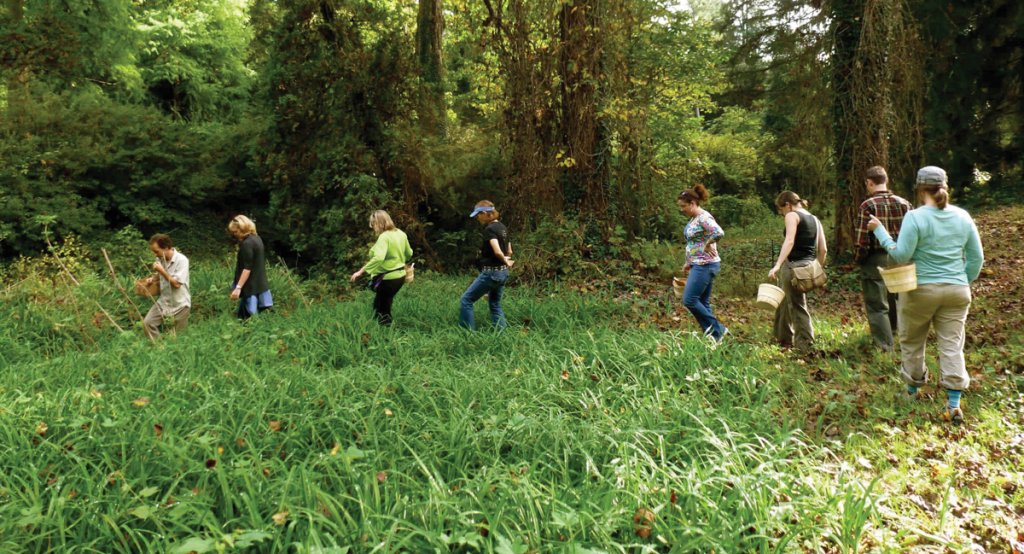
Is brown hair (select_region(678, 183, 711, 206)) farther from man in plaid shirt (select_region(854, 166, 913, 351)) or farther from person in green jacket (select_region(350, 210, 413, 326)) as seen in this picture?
person in green jacket (select_region(350, 210, 413, 326))

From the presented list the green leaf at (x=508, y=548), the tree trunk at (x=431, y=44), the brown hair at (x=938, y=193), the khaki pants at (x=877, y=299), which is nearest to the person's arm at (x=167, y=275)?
the green leaf at (x=508, y=548)

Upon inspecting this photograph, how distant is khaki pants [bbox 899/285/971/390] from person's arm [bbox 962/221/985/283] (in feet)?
0.42

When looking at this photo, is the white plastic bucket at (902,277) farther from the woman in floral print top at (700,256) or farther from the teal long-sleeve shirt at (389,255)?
the teal long-sleeve shirt at (389,255)

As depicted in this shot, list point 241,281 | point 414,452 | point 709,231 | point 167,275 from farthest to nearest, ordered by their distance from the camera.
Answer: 1. point 241,281
2. point 167,275
3. point 709,231
4. point 414,452

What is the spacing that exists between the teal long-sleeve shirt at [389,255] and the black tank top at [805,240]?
431cm

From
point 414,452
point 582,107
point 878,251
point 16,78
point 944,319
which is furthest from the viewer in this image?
point 16,78

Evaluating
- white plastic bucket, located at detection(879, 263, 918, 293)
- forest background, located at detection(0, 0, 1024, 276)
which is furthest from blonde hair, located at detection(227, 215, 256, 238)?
white plastic bucket, located at detection(879, 263, 918, 293)

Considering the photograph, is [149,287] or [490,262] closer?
[149,287]

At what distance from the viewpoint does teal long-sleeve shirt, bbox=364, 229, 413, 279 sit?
7.06 metres

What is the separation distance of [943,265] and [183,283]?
24.7 ft

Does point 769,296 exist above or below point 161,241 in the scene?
below

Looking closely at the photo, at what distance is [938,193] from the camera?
4.36 m

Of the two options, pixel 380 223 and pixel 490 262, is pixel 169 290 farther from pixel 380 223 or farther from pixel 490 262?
pixel 490 262

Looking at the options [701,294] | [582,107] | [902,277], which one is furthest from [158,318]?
[902,277]
